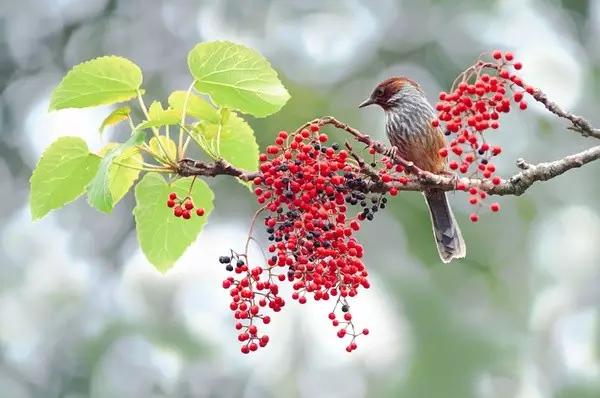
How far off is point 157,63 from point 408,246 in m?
4.15

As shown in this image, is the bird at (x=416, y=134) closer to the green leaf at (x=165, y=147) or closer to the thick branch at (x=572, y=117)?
the thick branch at (x=572, y=117)

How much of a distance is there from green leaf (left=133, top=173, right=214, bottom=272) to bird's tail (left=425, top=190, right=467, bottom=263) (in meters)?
1.33

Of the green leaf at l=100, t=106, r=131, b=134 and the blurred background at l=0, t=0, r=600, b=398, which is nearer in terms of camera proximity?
the green leaf at l=100, t=106, r=131, b=134

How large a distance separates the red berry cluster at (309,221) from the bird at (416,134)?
65.2 inches

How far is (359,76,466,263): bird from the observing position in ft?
14.4

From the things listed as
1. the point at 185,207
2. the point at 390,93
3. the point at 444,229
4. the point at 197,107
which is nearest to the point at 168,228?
the point at 185,207

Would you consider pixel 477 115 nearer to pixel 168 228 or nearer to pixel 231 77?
pixel 231 77

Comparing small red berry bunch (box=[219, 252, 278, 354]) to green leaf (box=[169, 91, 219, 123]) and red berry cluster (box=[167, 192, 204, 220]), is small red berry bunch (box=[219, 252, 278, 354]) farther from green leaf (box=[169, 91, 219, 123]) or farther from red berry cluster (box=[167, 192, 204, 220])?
green leaf (box=[169, 91, 219, 123])

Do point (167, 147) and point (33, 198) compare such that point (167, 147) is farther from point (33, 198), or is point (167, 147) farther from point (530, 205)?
point (530, 205)

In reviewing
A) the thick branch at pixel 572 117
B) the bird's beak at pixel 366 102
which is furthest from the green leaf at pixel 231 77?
the bird's beak at pixel 366 102

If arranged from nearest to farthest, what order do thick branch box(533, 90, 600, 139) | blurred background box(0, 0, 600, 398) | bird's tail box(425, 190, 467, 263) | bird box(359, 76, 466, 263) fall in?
thick branch box(533, 90, 600, 139), bird's tail box(425, 190, 467, 263), bird box(359, 76, 466, 263), blurred background box(0, 0, 600, 398)

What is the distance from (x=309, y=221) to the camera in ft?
8.45

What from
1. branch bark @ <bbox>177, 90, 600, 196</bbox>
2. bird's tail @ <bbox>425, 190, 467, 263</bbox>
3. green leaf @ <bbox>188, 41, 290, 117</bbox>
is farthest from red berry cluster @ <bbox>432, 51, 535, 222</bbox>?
bird's tail @ <bbox>425, 190, 467, 263</bbox>

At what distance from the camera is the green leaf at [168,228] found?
300 centimetres
